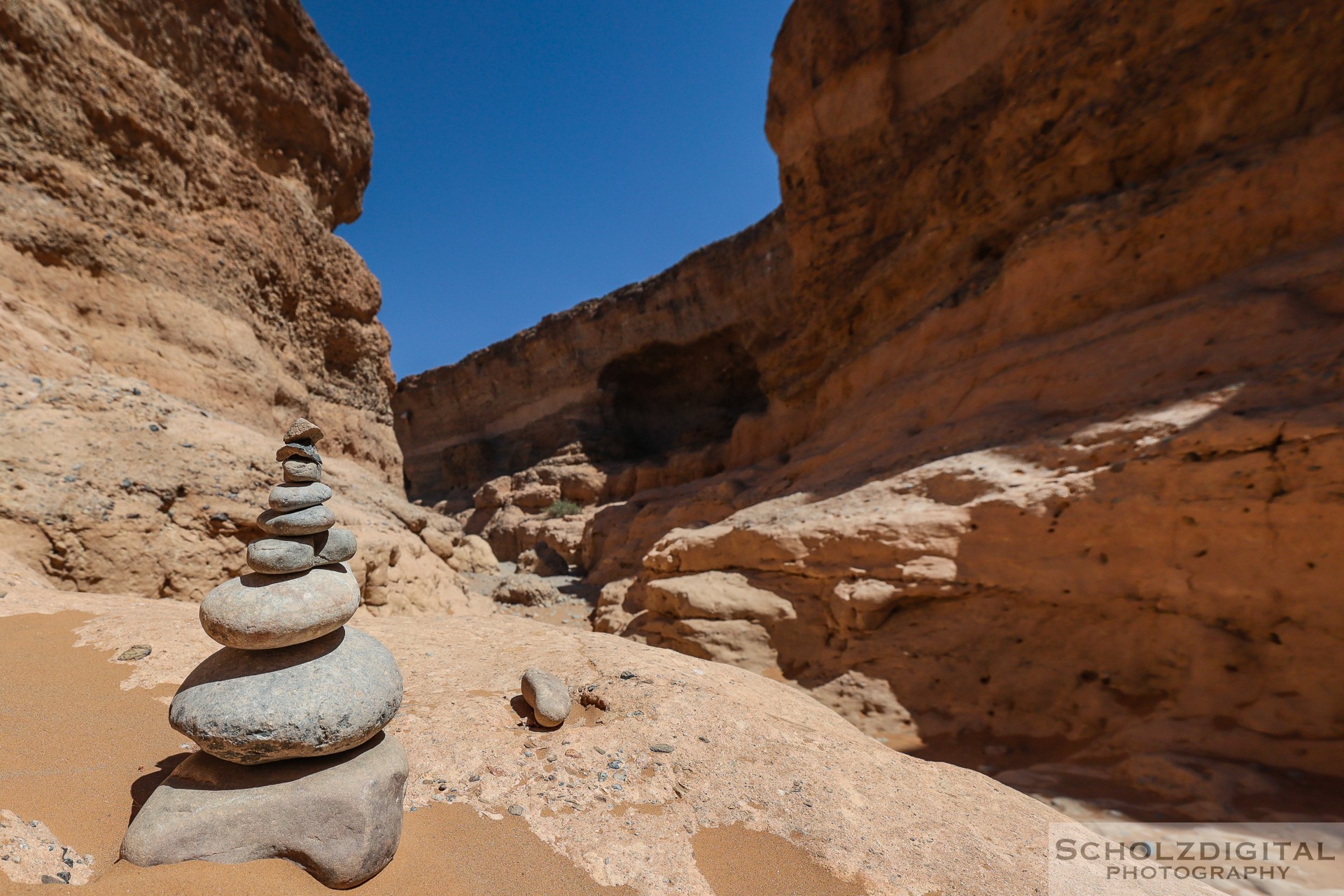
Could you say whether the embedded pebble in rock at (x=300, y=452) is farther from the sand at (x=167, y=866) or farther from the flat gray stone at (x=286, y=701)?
the sand at (x=167, y=866)

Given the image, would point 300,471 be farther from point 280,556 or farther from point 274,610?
point 274,610

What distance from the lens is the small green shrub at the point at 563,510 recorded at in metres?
17.3

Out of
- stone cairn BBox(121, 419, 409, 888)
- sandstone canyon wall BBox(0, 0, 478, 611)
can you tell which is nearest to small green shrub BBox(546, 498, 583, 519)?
sandstone canyon wall BBox(0, 0, 478, 611)

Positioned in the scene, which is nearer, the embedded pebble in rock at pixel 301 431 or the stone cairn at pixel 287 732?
the stone cairn at pixel 287 732

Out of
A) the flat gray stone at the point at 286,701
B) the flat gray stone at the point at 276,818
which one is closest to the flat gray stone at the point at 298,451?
the flat gray stone at the point at 286,701

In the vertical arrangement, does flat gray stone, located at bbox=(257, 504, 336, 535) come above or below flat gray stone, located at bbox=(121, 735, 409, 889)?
above

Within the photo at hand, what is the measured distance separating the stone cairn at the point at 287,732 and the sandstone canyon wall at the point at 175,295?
3.44 metres

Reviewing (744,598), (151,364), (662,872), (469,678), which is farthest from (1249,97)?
(151,364)

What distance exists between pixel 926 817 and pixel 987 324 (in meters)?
6.78

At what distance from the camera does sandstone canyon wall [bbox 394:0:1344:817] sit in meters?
3.60

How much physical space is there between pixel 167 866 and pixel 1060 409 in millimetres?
7208

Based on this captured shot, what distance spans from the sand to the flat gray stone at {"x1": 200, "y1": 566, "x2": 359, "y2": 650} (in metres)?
0.56

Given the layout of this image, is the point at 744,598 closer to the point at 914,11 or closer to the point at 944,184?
the point at 944,184

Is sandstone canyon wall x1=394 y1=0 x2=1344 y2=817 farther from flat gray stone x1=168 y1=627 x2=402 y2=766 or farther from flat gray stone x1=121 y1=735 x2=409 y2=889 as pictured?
flat gray stone x1=168 y1=627 x2=402 y2=766
